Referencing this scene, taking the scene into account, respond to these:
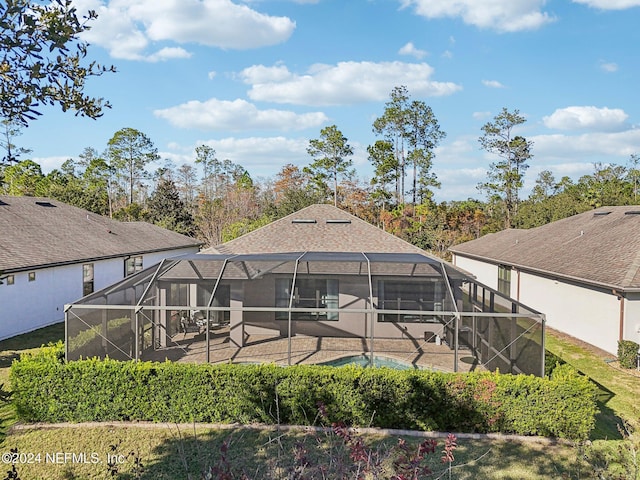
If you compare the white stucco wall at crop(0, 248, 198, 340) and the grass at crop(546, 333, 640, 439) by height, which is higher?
the white stucco wall at crop(0, 248, 198, 340)

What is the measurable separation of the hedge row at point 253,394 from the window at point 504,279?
15.3m

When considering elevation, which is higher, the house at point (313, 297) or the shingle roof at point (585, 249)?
the shingle roof at point (585, 249)

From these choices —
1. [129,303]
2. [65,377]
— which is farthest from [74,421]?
[129,303]

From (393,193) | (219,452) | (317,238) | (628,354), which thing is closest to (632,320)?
(628,354)

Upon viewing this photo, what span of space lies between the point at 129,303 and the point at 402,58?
22.0m

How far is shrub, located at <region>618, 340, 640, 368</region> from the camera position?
502 inches

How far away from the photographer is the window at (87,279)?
1975cm

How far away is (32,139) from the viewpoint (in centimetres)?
375

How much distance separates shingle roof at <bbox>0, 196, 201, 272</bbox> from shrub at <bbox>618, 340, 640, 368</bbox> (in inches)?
817

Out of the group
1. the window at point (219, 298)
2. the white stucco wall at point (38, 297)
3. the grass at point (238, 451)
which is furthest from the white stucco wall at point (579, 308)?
the white stucco wall at point (38, 297)

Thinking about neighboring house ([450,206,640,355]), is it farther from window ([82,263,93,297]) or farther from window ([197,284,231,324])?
window ([82,263,93,297])

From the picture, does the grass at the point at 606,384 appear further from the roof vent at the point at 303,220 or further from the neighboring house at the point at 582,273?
the roof vent at the point at 303,220

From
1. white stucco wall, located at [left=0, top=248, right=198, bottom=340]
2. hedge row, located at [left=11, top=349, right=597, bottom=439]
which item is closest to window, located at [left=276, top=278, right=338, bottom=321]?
hedge row, located at [left=11, top=349, right=597, bottom=439]

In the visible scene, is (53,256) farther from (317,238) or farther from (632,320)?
(632,320)
